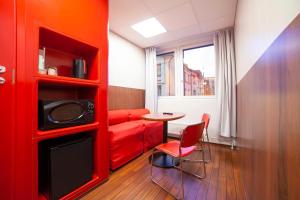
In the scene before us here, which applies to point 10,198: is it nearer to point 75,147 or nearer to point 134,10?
point 75,147

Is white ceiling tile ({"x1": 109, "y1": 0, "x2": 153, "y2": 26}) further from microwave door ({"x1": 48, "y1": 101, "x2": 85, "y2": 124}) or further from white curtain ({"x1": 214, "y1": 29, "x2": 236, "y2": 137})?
microwave door ({"x1": 48, "y1": 101, "x2": 85, "y2": 124})

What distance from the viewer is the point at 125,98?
352cm

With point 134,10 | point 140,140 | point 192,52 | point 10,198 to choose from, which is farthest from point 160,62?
point 10,198

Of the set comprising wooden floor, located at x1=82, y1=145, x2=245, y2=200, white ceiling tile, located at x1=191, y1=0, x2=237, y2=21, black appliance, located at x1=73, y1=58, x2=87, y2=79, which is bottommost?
wooden floor, located at x1=82, y1=145, x2=245, y2=200

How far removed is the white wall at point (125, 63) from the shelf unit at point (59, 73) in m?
1.33

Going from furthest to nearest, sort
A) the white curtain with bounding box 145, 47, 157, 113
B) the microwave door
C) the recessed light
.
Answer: the white curtain with bounding box 145, 47, 157, 113
the recessed light
the microwave door

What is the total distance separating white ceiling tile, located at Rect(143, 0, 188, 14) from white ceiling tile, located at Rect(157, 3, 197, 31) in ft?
0.33

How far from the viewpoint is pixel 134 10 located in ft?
8.12

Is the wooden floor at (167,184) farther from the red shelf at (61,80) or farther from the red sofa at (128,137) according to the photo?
the red shelf at (61,80)

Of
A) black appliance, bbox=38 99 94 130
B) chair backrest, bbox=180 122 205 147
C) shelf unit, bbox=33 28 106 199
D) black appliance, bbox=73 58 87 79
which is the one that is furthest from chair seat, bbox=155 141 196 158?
black appliance, bbox=73 58 87 79

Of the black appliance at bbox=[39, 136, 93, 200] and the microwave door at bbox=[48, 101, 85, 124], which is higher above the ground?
the microwave door at bbox=[48, 101, 85, 124]

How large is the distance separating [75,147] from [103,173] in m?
0.57

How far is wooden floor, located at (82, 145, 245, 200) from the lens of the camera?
1.56 meters

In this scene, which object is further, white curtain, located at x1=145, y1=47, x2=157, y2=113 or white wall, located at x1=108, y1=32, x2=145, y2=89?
white curtain, located at x1=145, y1=47, x2=157, y2=113
